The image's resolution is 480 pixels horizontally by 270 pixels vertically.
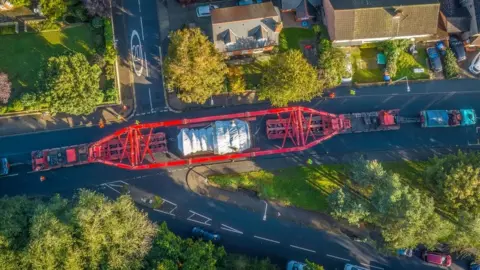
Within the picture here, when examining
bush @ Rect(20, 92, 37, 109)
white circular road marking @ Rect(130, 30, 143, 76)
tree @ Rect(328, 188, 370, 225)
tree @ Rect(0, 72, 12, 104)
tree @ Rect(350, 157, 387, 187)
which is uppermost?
white circular road marking @ Rect(130, 30, 143, 76)

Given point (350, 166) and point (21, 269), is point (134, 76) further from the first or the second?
point (350, 166)

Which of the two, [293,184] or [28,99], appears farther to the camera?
[293,184]

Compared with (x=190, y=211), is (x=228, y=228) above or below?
below

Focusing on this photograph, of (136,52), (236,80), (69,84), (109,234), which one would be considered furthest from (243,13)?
(109,234)

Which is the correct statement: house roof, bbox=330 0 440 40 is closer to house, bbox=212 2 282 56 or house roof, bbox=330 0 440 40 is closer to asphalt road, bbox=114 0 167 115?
house, bbox=212 2 282 56

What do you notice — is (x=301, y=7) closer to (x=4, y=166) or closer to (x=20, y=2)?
(x=20, y=2)

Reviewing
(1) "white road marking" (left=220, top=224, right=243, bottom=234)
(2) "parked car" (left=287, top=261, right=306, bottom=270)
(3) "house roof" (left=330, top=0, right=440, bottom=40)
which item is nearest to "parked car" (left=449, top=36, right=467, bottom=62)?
(3) "house roof" (left=330, top=0, right=440, bottom=40)

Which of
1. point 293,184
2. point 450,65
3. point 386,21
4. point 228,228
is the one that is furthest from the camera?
point 450,65

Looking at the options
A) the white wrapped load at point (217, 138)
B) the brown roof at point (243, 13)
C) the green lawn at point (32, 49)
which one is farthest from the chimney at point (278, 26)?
the green lawn at point (32, 49)
